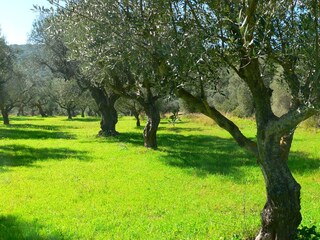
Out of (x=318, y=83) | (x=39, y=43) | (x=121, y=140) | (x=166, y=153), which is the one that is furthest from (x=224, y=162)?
(x=39, y=43)

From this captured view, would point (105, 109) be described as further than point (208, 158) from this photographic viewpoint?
Yes

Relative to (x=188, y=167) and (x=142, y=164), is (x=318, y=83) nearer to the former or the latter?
(x=188, y=167)

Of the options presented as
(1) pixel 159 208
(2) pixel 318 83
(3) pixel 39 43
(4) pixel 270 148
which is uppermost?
(3) pixel 39 43

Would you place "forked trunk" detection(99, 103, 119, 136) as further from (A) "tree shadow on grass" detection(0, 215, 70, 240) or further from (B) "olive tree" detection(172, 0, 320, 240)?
(B) "olive tree" detection(172, 0, 320, 240)

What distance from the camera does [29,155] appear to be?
22359 mm

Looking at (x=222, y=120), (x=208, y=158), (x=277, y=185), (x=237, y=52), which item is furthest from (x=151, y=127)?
(x=237, y=52)

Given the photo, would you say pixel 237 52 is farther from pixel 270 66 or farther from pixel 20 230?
pixel 20 230

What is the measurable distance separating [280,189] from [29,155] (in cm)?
1807

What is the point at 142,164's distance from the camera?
1922 cm

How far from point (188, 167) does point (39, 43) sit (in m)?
22.5

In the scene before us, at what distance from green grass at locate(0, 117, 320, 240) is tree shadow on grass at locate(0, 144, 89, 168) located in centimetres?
5

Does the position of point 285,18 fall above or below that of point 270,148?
above

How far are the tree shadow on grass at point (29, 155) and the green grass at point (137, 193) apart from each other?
52 millimetres

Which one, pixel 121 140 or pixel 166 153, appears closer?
pixel 166 153
